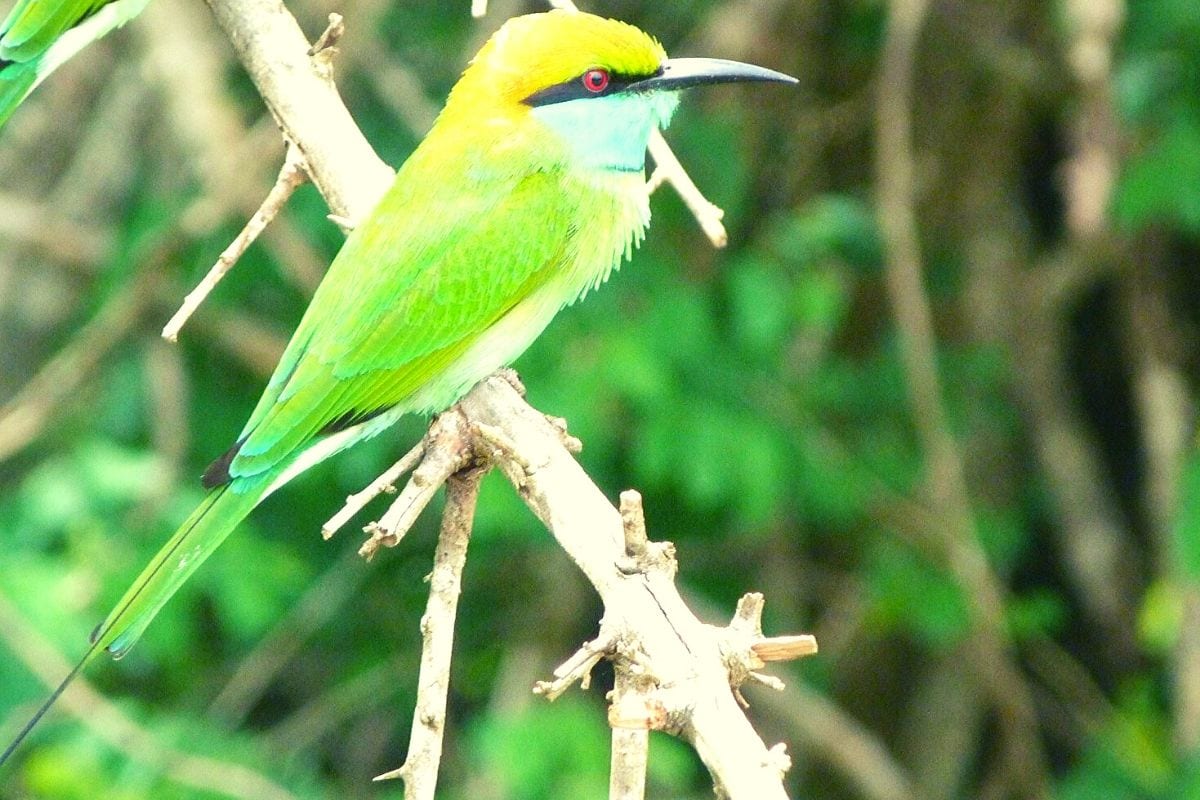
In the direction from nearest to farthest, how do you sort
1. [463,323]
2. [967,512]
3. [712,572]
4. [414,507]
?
[414,507], [463,323], [967,512], [712,572]

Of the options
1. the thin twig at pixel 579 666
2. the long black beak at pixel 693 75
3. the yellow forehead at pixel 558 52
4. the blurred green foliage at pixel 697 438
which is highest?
the yellow forehead at pixel 558 52

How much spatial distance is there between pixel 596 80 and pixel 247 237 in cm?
72

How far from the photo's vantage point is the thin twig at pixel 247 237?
2.02 m

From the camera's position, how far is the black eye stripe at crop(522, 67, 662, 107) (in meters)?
2.61

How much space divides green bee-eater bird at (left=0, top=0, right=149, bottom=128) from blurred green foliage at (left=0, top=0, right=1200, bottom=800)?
1181 millimetres

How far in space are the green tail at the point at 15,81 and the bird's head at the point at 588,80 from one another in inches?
24.4

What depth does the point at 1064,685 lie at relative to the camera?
4750 mm

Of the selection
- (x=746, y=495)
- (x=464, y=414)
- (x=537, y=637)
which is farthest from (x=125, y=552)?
(x=464, y=414)

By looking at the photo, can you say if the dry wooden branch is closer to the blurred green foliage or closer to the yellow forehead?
the yellow forehead

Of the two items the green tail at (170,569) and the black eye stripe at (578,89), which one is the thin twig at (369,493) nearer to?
the green tail at (170,569)

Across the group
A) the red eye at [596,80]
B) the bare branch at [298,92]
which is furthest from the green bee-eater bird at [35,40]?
the red eye at [596,80]

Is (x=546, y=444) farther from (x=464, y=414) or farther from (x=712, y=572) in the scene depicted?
(x=712, y=572)

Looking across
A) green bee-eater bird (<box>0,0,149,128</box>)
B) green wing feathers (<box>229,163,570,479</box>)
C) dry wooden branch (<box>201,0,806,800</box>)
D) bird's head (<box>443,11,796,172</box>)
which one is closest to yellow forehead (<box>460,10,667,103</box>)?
bird's head (<box>443,11,796,172</box>)

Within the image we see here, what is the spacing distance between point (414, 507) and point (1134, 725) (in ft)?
9.82
